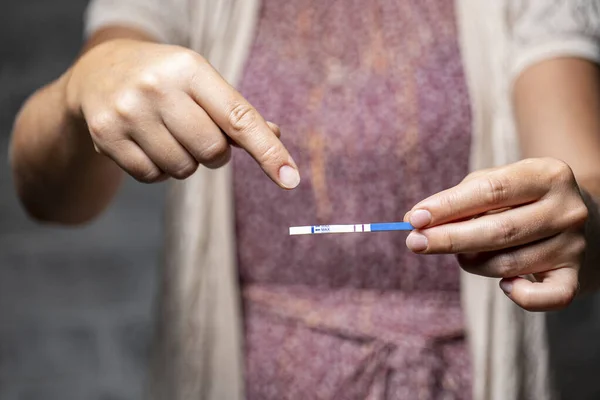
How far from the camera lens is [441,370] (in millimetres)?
673

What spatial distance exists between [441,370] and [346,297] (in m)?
0.12

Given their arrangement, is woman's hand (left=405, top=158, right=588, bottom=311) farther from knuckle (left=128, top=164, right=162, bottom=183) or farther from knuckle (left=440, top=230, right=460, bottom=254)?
knuckle (left=128, top=164, right=162, bottom=183)

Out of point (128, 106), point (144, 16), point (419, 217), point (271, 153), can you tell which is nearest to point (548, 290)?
point (419, 217)

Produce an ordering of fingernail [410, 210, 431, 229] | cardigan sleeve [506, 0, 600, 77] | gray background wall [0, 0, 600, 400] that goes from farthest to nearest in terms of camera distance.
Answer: gray background wall [0, 0, 600, 400]
cardigan sleeve [506, 0, 600, 77]
fingernail [410, 210, 431, 229]

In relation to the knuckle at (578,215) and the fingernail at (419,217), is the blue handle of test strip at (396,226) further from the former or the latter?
the knuckle at (578,215)

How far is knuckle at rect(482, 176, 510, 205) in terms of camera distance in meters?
0.45

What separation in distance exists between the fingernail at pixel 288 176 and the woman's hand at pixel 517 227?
0.28 ft

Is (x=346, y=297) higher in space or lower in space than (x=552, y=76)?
lower

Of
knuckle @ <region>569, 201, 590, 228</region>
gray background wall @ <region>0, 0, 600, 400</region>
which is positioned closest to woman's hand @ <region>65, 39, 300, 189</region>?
knuckle @ <region>569, 201, 590, 228</region>

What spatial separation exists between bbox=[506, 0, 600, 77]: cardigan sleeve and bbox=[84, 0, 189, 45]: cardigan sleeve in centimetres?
39

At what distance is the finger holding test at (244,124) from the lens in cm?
46

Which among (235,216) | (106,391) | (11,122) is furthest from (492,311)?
(11,122)

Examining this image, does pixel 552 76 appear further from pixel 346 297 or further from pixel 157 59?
pixel 157 59

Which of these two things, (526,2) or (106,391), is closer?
(526,2)
